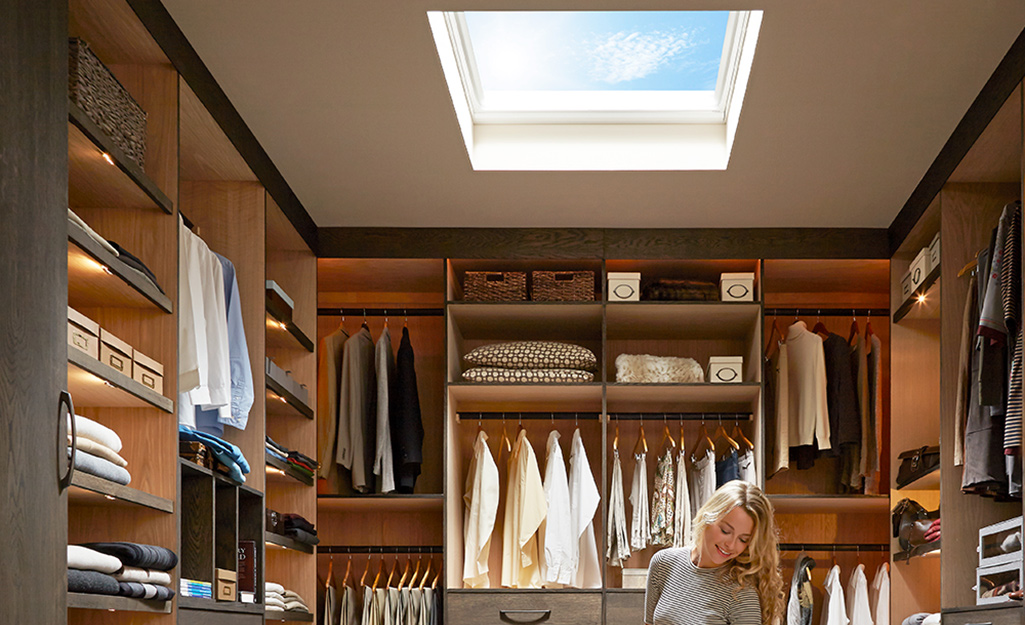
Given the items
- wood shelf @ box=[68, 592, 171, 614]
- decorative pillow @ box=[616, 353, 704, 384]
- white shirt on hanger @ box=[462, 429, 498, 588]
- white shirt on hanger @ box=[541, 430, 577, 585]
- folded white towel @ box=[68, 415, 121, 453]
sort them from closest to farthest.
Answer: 1. wood shelf @ box=[68, 592, 171, 614]
2. folded white towel @ box=[68, 415, 121, 453]
3. white shirt on hanger @ box=[541, 430, 577, 585]
4. white shirt on hanger @ box=[462, 429, 498, 588]
5. decorative pillow @ box=[616, 353, 704, 384]

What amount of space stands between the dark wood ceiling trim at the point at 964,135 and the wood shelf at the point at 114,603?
271 cm

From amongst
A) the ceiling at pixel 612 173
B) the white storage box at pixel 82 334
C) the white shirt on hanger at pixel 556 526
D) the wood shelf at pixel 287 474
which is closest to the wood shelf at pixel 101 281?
the white storage box at pixel 82 334

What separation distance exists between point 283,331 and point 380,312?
1.14 meters

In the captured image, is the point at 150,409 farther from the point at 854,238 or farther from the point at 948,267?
the point at 854,238

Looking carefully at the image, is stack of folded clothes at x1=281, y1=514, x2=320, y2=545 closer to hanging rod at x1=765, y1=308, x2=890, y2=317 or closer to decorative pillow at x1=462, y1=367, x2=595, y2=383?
decorative pillow at x1=462, y1=367, x2=595, y2=383

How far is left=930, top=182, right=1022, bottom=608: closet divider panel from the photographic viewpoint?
4180 millimetres

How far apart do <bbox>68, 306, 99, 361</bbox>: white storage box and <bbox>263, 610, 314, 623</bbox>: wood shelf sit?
1728 mm

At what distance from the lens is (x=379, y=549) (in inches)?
224

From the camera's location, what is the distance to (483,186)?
4.63 meters

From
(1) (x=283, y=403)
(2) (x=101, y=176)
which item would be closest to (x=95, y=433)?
(2) (x=101, y=176)

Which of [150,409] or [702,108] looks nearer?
[150,409]

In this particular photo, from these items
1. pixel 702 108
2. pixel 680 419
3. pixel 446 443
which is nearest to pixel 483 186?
pixel 702 108

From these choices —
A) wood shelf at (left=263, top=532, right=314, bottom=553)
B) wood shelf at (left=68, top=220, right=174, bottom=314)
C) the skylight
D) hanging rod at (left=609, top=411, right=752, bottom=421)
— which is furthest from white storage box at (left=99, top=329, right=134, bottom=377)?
Answer: hanging rod at (left=609, top=411, right=752, bottom=421)

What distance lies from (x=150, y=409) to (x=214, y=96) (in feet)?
3.30
